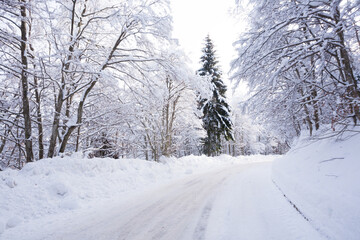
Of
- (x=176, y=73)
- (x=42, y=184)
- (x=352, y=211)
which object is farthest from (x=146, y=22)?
(x=352, y=211)

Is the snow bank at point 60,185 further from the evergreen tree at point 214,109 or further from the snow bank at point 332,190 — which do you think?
the evergreen tree at point 214,109

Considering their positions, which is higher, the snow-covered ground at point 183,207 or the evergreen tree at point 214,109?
the evergreen tree at point 214,109

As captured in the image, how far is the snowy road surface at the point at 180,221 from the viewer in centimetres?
301

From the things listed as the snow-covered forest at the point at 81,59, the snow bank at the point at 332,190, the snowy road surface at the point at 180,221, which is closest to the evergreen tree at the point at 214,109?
the snow-covered forest at the point at 81,59

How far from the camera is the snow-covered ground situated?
2988 mm

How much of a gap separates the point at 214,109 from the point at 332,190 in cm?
1759

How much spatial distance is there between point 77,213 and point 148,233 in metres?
2.15

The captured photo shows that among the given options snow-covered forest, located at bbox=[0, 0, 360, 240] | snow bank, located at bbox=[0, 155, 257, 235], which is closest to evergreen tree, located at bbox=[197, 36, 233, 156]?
snow-covered forest, located at bbox=[0, 0, 360, 240]

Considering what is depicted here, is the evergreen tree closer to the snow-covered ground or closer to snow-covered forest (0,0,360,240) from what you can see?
snow-covered forest (0,0,360,240)

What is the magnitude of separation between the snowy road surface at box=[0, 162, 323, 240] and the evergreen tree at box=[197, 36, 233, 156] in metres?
15.7

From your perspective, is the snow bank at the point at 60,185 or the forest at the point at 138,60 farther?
the forest at the point at 138,60

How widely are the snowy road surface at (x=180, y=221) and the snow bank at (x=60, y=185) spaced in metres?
0.43

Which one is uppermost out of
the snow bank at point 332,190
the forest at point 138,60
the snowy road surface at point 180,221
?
the forest at point 138,60

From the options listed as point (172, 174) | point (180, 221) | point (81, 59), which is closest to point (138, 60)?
point (81, 59)
